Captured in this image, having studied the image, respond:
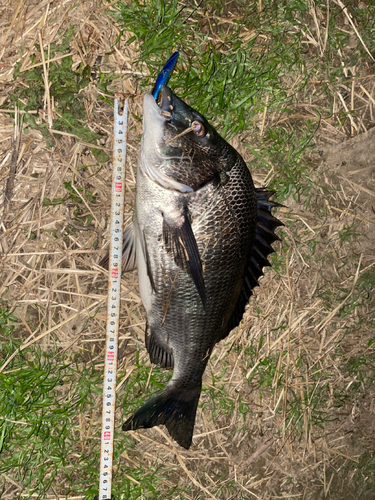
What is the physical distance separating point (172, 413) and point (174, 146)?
2185 millimetres

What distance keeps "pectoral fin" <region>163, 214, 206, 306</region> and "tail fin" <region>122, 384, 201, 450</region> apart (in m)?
0.99

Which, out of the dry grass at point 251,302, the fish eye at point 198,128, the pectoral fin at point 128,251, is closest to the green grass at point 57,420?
the dry grass at point 251,302

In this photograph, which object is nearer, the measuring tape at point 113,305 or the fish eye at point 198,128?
the fish eye at point 198,128

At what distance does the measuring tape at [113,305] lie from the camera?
128 inches

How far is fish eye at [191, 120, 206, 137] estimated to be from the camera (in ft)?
8.83

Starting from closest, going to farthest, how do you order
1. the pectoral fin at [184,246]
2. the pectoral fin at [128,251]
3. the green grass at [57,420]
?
the pectoral fin at [184,246], the pectoral fin at [128,251], the green grass at [57,420]

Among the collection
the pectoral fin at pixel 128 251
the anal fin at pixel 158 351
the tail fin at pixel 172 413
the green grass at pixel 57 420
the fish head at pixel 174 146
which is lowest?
the green grass at pixel 57 420

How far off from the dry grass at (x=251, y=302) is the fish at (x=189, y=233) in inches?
26.4

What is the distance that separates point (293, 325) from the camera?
383 centimetres

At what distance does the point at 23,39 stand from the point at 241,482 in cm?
470

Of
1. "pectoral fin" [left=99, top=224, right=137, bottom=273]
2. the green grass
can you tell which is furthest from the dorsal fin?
the green grass

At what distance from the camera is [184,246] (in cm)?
264

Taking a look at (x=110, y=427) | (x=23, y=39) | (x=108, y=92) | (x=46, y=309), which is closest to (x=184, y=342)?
(x=110, y=427)

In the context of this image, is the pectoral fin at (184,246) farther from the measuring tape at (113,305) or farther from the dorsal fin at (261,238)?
the measuring tape at (113,305)
